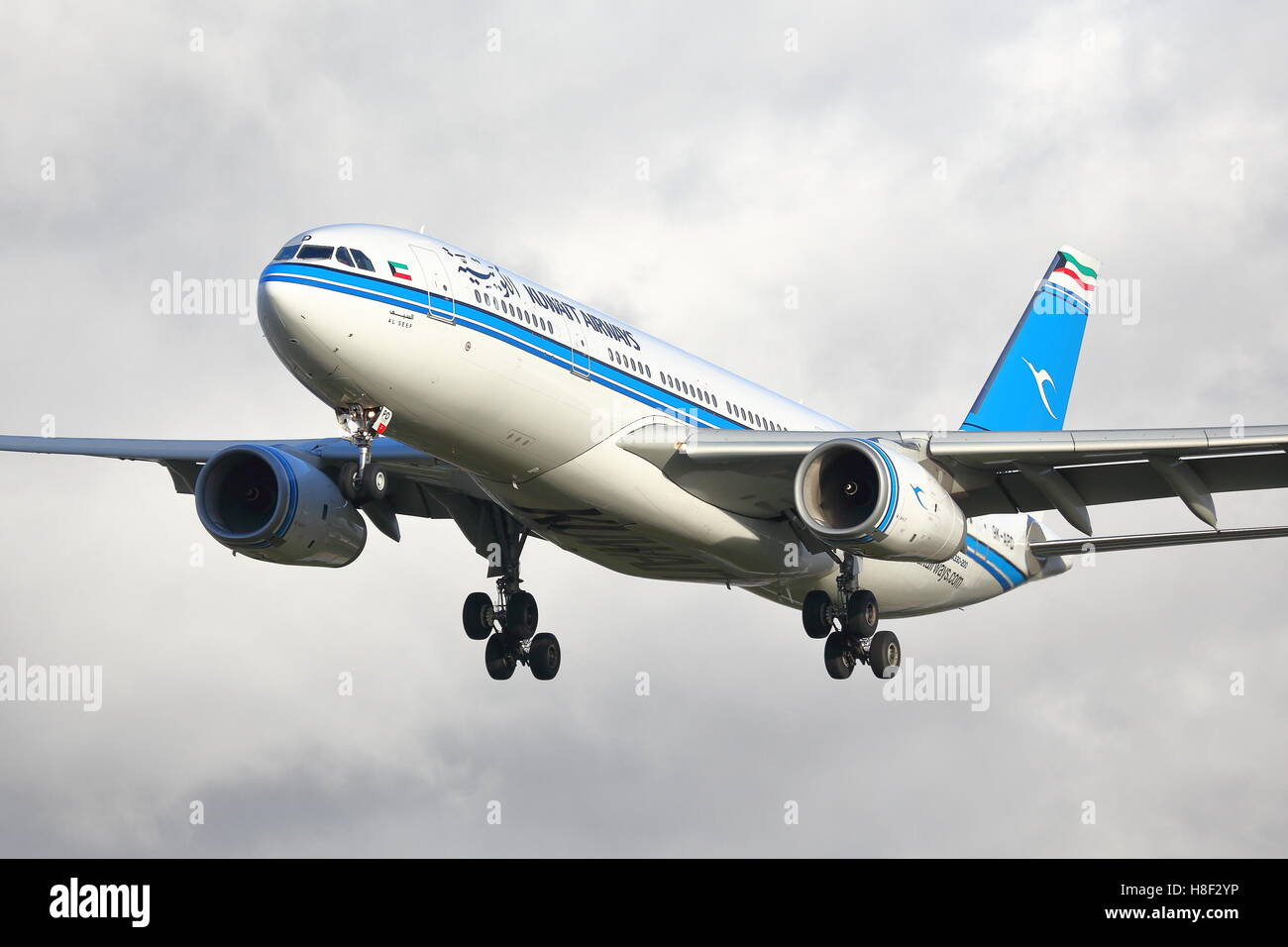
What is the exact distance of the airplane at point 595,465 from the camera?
2450 cm

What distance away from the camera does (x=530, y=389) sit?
1015 inches

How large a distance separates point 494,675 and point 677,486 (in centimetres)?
718

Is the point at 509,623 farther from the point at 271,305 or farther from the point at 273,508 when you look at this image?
the point at 271,305

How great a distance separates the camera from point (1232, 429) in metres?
26.9

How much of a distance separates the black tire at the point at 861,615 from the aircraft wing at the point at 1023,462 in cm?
240

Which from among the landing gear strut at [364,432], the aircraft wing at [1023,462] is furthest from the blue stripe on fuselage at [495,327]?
the landing gear strut at [364,432]

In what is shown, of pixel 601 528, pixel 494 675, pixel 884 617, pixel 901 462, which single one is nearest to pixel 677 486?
pixel 601 528

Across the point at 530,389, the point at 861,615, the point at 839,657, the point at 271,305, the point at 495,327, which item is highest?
the point at 495,327

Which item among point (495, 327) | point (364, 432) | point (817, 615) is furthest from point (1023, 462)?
point (364, 432)

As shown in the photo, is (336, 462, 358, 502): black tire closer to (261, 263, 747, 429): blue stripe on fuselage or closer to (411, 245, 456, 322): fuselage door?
(411, 245, 456, 322): fuselage door

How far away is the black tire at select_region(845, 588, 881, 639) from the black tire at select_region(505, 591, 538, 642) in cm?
632

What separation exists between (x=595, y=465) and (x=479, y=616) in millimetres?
7084

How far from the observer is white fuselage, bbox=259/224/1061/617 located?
23.9 metres

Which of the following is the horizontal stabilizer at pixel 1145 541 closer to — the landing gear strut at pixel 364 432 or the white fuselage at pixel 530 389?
the white fuselage at pixel 530 389
